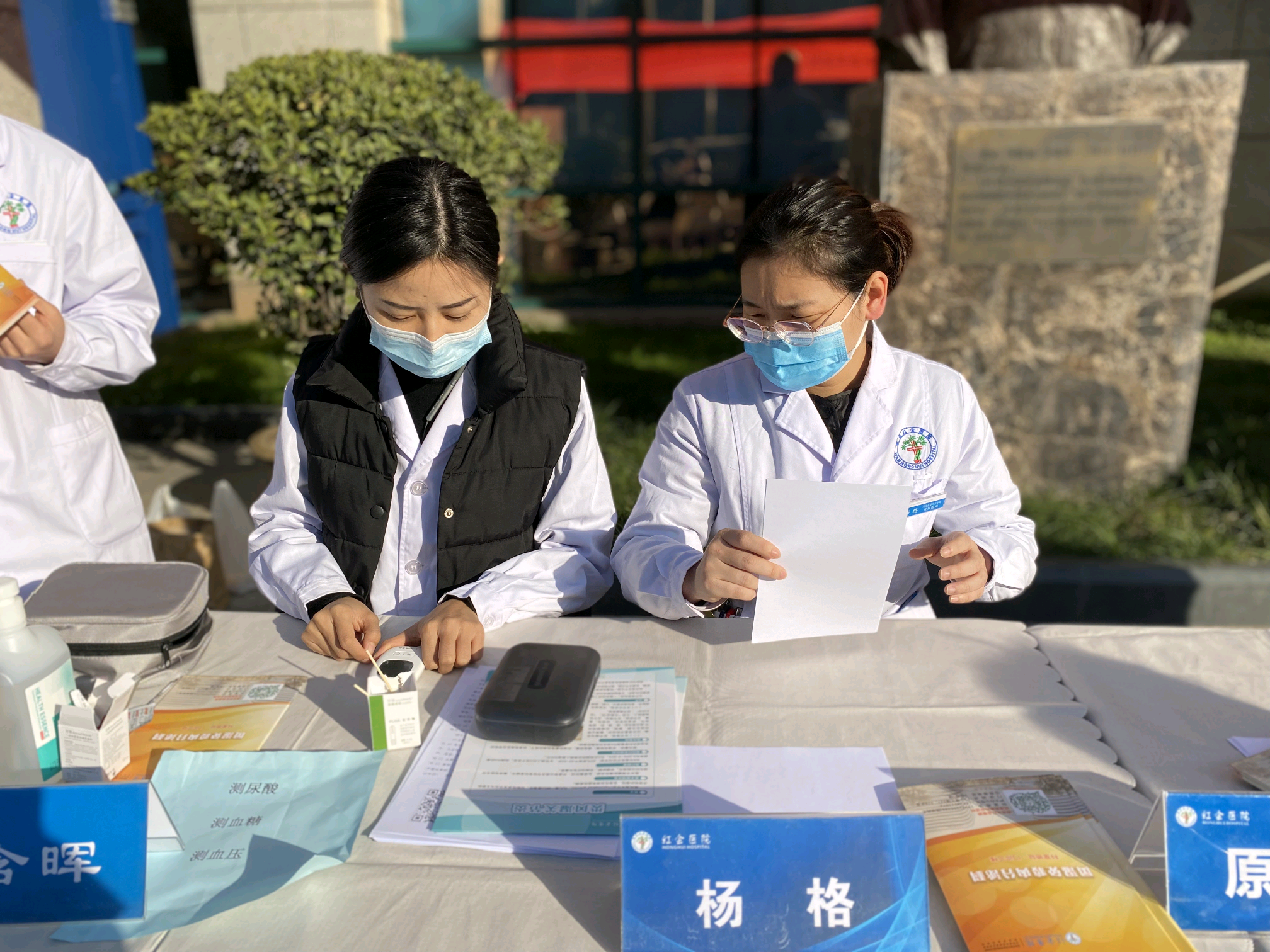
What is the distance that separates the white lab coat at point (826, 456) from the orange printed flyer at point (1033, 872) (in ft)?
2.45

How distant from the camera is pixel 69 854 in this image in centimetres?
103

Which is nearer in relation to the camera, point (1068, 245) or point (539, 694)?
point (539, 694)

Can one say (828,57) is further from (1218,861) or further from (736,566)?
(1218,861)

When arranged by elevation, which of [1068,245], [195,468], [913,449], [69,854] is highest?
[1068,245]

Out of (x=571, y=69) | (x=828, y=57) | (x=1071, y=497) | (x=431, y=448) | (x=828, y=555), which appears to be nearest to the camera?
(x=828, y=555)

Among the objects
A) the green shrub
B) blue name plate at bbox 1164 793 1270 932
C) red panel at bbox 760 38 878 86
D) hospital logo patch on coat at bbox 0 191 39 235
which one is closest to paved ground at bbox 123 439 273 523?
the green shrub

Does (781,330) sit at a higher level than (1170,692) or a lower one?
higher

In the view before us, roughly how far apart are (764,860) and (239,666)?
1.01 meters

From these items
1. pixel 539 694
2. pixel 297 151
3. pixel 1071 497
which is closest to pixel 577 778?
pixel 539 694

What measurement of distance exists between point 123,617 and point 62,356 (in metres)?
0.89

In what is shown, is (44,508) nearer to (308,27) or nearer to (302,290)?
(302,290)

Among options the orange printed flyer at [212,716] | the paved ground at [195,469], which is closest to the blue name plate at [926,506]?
the orange printed flyer at [212,716]

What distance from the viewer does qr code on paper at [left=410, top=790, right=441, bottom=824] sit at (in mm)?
1177

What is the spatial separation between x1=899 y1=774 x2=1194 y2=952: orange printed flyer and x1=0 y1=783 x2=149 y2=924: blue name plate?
91 centimetres
